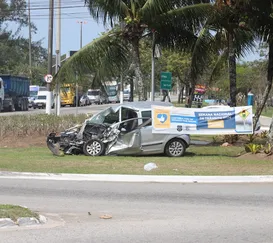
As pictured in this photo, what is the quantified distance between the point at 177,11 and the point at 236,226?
11.2 metres

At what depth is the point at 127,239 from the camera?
6332 mm

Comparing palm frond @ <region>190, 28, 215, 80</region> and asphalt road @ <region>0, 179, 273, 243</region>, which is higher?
palm frond @ <region>190, 28, 215, 80</region>

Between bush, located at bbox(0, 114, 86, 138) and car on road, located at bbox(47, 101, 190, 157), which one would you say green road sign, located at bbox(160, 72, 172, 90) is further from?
car on road, located at bbox(47, 101, 190, 157)

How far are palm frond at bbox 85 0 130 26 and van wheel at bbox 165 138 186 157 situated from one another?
520cm

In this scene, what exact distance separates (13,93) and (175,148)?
3239 centimetres

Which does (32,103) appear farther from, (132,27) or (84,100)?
(132,27)

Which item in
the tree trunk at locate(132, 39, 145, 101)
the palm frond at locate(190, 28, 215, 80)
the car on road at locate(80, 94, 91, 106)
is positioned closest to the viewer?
the palm frond at locate(190, 28, 215, 80)

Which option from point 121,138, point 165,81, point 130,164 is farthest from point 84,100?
point 130,164

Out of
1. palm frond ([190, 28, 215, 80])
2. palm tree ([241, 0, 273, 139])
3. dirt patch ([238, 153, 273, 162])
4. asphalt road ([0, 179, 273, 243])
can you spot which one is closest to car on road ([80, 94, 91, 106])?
palm frond ([190, 28, 215, 80])

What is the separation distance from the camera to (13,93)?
147ft

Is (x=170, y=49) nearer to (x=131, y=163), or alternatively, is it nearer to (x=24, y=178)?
(x=131, y=163)

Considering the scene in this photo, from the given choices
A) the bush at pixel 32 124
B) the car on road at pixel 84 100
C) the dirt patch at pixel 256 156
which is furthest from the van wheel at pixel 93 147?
the car on road at pixel 84 100

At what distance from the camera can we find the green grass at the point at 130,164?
1241 cm

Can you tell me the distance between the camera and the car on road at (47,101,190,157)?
48.7ft
